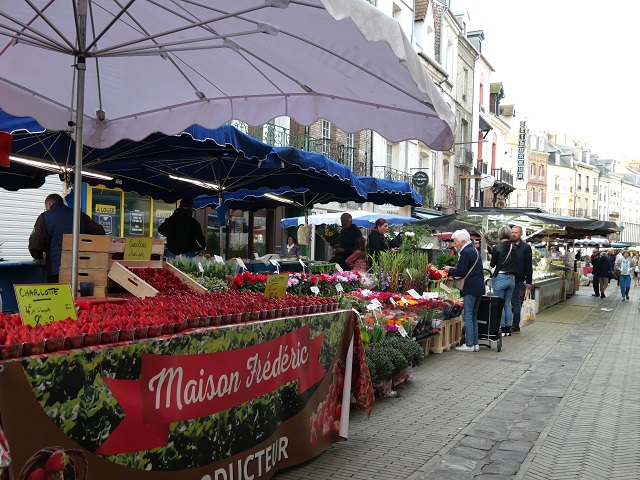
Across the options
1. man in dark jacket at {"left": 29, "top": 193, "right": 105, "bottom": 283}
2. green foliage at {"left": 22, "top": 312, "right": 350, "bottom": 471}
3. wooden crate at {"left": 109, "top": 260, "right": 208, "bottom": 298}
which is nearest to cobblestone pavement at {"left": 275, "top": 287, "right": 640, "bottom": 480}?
green foliage at {"left": 22, "top": 312, "right": 350, "bottom": 471}

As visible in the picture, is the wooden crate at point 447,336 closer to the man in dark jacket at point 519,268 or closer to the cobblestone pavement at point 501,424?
the cobblestone pavement at point 501,424

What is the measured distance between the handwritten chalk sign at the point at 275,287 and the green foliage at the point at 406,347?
2442mm

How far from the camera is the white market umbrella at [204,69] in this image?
4.43 m

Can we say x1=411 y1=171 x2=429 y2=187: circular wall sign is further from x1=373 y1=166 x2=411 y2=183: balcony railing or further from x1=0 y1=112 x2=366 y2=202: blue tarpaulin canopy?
x1=0 y1=112 x2=366 y2=202: blue tarpaulin canopy

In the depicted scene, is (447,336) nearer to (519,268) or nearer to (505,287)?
(505,287)

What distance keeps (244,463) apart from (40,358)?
1694 mm

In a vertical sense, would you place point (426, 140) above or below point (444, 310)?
above

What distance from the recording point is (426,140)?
18.1 ft

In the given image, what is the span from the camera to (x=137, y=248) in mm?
6820

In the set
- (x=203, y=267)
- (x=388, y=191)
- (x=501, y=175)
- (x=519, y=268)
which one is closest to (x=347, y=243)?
(x=388, y=191)

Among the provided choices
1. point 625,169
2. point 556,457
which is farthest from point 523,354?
point 625,169

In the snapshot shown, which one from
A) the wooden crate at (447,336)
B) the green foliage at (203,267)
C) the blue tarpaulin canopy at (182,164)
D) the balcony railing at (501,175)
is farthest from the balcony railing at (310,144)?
the balcony railing at (501,175)

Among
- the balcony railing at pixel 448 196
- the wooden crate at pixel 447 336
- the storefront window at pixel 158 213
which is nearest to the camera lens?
the wooden crate at pixel 447 336

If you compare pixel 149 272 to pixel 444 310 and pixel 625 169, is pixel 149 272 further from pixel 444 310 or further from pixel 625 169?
pixel 625 169
